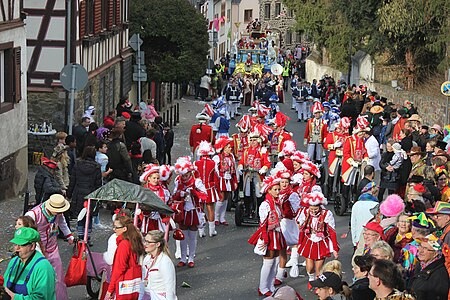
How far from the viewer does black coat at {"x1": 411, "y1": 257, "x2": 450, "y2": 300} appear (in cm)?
1014

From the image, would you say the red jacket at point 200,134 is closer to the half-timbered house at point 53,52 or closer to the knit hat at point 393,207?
A: the half-timbered house at point 53,52

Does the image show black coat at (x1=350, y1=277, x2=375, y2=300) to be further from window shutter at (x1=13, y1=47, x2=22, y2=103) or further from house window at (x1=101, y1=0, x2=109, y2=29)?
house window at (x1=101, y1=0, x2=109, y2=29)

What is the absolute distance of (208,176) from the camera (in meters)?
18.8

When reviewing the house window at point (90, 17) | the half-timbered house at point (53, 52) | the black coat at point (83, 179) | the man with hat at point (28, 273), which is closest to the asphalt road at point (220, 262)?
the black coat at point (83, 179)

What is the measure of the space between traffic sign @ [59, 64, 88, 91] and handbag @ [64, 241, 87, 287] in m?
7.22

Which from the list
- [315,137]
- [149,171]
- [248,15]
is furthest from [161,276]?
[248,15]

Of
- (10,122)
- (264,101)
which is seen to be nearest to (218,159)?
(10,122)

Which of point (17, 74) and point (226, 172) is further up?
point (17, 74)

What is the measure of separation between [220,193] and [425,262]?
9.01m

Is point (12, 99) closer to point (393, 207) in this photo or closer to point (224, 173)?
point (224, 173)

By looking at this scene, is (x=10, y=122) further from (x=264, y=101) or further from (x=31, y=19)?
(x=264, y=101)

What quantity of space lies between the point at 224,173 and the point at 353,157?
261 cm

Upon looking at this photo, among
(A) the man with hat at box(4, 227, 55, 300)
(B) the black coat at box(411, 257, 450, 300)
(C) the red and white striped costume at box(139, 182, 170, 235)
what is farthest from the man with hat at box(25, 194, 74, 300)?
(B) the black coat at box(411, 257, 450, 300)

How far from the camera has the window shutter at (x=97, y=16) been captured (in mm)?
30528
